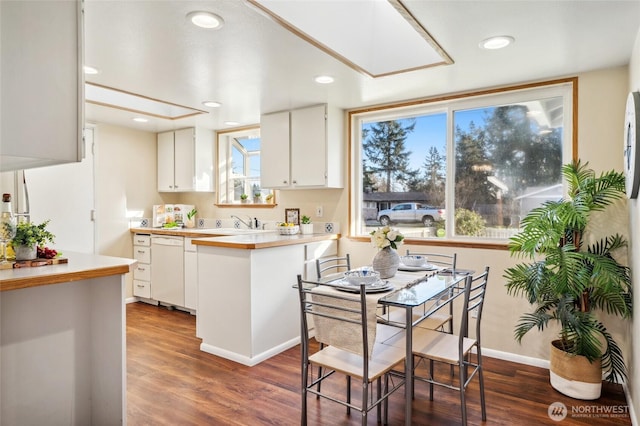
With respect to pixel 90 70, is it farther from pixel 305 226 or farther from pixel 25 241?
pixel 305 226

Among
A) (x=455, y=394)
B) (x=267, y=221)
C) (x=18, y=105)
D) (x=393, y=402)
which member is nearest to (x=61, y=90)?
(x=18, y=105)

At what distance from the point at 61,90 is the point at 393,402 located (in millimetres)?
2420

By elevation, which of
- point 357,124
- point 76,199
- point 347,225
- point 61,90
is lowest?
point 347,225

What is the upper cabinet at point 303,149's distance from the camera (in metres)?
3.84

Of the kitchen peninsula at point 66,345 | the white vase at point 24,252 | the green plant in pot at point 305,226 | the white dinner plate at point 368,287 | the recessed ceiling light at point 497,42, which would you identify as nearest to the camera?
the kitchen peninsula at point 66,345

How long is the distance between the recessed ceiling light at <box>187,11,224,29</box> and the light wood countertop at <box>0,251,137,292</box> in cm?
127

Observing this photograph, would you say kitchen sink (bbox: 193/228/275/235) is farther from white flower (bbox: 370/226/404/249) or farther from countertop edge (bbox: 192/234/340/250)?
white flower (bbox: 370/226/404/249)

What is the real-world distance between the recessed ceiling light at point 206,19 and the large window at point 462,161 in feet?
6.79

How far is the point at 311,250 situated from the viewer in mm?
3742

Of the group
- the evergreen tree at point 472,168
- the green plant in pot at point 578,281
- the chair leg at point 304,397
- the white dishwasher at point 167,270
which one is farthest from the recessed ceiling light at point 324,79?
the white dishwasher at point 167,270

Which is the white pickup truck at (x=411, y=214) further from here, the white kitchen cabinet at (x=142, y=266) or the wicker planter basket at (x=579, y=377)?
the white kitchen cabinet at (x=142, y=266)

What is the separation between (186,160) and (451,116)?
10.5 ft

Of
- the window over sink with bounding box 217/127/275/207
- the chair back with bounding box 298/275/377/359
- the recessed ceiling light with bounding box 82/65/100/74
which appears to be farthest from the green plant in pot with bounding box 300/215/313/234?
the recessed ceiling light with bounding box 82/65/100/74

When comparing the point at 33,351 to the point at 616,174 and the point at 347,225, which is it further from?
the point at 616,174
